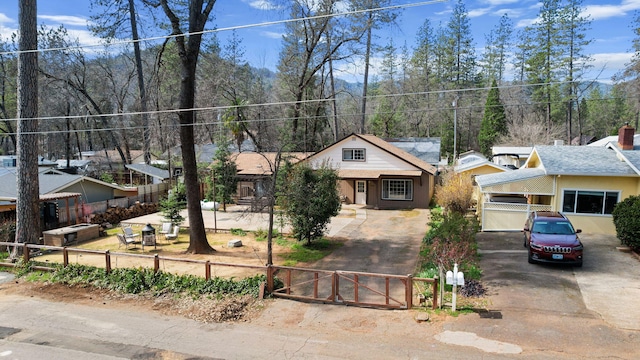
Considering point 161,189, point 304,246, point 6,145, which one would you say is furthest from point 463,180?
point 6,145

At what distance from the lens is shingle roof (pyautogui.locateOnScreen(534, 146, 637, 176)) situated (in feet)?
54.0

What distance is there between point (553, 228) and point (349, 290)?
286 inches

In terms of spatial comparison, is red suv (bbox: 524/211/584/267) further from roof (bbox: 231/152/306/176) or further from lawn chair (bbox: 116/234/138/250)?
roof (bbox: 231/152/306/176)

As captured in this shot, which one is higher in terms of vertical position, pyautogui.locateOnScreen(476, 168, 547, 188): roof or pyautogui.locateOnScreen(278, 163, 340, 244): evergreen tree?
pyautogui.locateOnScreen(476, 168, 547, 188): roof

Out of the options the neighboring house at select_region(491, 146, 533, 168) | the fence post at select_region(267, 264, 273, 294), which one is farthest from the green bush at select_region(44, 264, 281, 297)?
the neighboring house at select_region(491, 146, 533, 168)

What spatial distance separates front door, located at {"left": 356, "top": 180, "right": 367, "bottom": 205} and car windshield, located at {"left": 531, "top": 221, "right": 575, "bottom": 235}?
15068 millimetres

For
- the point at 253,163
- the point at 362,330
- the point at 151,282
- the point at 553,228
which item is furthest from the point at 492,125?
the point at 151,282

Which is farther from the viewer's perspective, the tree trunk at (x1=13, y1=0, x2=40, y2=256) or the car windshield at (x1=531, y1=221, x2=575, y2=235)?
the tree trunk at (x1=13, y1=0, x2=40, y2=256)

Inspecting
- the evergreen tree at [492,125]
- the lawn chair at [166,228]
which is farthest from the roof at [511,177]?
the evergreen tree at [492,125]

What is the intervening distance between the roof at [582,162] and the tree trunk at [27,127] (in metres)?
20.3

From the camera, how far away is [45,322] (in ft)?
31.6

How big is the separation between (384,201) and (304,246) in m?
11.6

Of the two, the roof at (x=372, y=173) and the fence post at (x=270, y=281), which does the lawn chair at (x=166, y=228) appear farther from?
the roof at (x=372, y=173)

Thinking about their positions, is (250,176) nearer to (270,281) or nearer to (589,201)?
(270,281)
